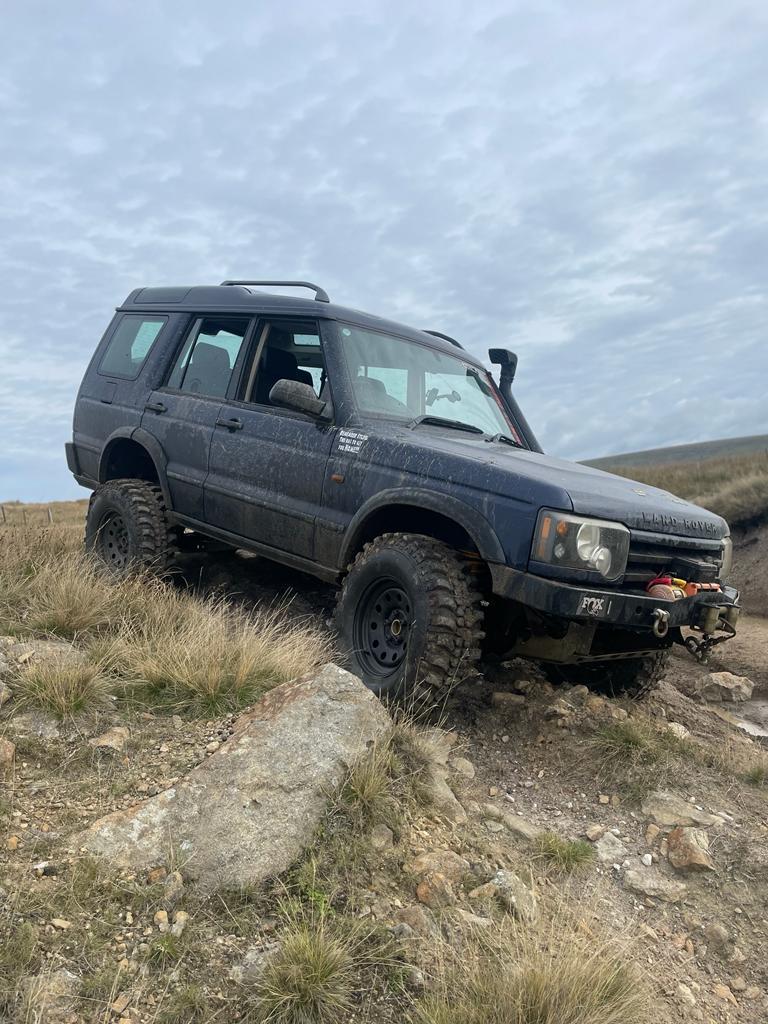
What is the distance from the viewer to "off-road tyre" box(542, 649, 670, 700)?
4.87m

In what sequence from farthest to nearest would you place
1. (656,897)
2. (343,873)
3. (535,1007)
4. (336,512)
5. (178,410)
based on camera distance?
(178,410) → (336,512) → (656,897) → (343,873) → (535,1007)

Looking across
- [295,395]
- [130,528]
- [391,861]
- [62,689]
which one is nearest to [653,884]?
[391,861]

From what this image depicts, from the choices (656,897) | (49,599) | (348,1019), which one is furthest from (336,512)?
(348,1019)

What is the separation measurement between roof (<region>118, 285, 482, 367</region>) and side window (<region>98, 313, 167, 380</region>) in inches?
3.7

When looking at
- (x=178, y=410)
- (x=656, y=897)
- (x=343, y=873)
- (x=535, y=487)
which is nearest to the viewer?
(x=343, y=873)

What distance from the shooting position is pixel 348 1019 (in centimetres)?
216

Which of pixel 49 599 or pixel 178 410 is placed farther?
pixel 178 410

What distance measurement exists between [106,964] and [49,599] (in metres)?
2.77

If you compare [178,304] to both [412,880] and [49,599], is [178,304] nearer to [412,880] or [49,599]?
[49,599]

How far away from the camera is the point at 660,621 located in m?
3.70

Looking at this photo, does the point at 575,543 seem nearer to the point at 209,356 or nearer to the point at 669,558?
the point at 669,558

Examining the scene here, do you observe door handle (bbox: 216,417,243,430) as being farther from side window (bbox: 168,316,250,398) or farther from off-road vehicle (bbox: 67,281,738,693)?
side window (bbox: 168,316,250,398)

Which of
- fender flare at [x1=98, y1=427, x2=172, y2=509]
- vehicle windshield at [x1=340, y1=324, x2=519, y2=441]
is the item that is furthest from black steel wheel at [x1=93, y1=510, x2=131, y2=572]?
vehicle windshield at [x1=340, y1=324, x2=519, y2=441]

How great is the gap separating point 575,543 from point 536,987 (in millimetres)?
1861
